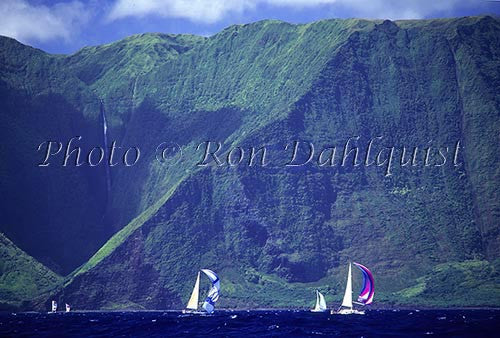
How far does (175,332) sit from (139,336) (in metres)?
12.0

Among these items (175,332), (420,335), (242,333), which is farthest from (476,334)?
(175,332)

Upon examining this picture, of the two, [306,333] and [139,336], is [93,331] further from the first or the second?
[306,333]

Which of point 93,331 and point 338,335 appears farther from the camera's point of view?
point 93,331

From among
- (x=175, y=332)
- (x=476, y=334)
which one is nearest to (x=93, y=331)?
(x=175, y=332)

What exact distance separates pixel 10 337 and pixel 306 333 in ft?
147

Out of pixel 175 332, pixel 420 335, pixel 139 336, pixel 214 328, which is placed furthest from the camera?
pixel 214 328

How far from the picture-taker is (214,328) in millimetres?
174875

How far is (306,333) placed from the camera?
155 meters

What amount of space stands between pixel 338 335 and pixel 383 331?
10589mm

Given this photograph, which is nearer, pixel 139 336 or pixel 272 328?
pixel 139 336

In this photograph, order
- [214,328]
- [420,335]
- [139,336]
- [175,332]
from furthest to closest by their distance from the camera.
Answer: [214,328]
[175,332]
[139,336]
[420,335]

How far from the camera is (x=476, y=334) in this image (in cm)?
14662

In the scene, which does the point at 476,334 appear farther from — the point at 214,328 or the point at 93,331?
the point at 93,331

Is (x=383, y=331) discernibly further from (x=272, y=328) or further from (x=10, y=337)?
(x=10, y=337)
